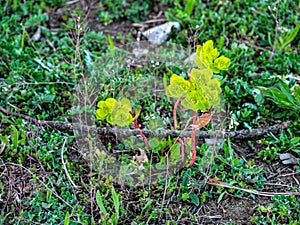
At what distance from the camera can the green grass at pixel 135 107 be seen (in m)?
2.99

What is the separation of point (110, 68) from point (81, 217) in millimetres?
1349

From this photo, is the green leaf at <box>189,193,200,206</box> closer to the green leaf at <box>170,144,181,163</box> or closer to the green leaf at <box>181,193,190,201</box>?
the green leaf at <box>181,193,190,201</box>

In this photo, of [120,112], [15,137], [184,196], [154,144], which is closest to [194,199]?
[184,196]

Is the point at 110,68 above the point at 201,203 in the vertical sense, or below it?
above

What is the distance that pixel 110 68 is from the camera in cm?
386

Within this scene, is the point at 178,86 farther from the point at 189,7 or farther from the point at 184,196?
the point at 189,7

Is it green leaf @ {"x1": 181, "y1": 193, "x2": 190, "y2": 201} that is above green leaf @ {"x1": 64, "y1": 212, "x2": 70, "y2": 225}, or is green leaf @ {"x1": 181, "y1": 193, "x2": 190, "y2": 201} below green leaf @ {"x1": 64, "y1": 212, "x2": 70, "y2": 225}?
below

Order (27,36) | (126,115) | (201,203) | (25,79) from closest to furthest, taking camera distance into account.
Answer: (126,115) < (201,203) < (25,79) < (27,36)

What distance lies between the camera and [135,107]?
140 inches

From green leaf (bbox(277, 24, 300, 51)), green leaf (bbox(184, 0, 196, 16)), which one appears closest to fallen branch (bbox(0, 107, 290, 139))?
green leaf (bbox(277, 24, 300, 51))

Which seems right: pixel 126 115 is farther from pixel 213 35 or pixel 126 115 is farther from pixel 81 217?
pixel 213 35

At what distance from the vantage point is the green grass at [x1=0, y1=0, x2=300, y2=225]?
2994 millimetres

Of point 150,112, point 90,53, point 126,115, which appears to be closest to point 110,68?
point 90,53

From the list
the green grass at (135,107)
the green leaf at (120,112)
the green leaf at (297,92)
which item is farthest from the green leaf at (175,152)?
the green leaf at (297,92)
